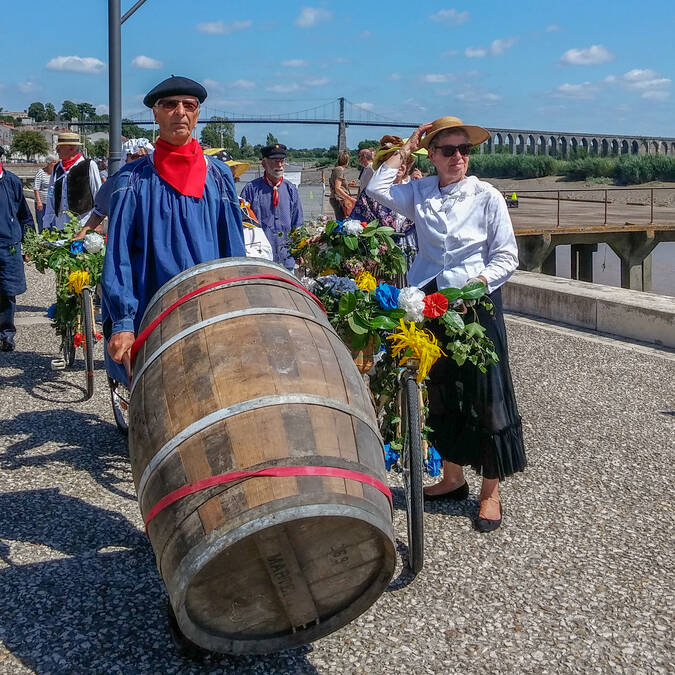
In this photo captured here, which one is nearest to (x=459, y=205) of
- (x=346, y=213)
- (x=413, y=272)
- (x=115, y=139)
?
(x=413, y=272)

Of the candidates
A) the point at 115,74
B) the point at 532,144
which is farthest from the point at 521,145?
the point at 115,74

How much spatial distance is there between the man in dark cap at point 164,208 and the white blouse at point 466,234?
0.99m

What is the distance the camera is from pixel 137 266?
11.9 feet

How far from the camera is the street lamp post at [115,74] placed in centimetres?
1052

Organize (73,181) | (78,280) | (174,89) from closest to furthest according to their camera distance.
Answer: (174,89) < (78,280) < (73,181)

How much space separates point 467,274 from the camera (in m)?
4.10

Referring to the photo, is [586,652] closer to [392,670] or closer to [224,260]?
[392,670]

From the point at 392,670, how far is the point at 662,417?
3639 mm

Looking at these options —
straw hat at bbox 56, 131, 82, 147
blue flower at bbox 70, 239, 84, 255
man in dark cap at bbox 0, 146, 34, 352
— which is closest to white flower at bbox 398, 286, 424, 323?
blue flower at bbox 70, 239, 84, 255

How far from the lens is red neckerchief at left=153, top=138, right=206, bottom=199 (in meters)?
3.64

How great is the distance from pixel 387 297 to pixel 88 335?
330cm

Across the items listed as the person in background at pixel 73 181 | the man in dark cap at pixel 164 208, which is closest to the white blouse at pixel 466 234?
the man in dark cap at pixel 164 208

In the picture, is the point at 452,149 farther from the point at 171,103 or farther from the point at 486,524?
the point at 486,524

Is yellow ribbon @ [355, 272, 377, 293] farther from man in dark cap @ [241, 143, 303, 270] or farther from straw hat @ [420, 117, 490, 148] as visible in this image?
man in dark cap @ [241, 143, 303, 270]
